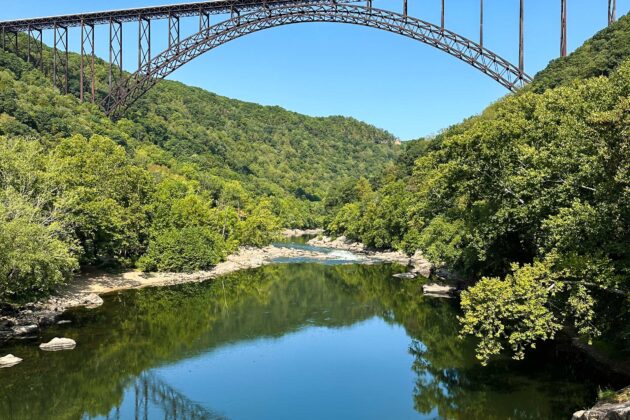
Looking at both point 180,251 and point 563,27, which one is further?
point 563,27

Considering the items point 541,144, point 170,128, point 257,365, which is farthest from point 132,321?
point 170,128

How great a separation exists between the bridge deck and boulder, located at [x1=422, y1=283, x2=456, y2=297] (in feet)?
85.6

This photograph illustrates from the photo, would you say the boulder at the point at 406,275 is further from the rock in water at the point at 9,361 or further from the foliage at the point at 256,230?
the rock in water at the point at 9,361

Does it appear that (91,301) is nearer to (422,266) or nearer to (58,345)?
(58,345)

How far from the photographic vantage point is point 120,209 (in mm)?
33781

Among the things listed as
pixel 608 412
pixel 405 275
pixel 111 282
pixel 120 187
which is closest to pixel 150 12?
pixel 120 187

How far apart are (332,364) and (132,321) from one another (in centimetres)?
1057

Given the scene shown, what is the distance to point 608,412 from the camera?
10477 millimetres

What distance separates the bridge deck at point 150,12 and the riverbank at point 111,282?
23135 mm

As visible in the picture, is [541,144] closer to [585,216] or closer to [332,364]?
[585,216]

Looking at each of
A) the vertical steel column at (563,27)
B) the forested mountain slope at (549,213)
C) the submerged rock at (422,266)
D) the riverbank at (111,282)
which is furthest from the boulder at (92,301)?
the vertical steel column at (563,27)

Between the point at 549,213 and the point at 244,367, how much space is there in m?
11.6

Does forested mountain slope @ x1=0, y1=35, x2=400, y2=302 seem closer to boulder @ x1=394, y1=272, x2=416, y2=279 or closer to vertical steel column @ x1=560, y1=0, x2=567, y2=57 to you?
boulder @ x1=394, y1=272, x2=416, y2=279

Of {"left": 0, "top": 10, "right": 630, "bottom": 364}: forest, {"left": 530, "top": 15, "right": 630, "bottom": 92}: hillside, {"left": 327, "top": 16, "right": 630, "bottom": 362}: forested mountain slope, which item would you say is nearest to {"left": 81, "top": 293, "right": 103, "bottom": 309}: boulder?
{"left": 0, "top": 10, "right": 630, "bottom": 364}: forest
